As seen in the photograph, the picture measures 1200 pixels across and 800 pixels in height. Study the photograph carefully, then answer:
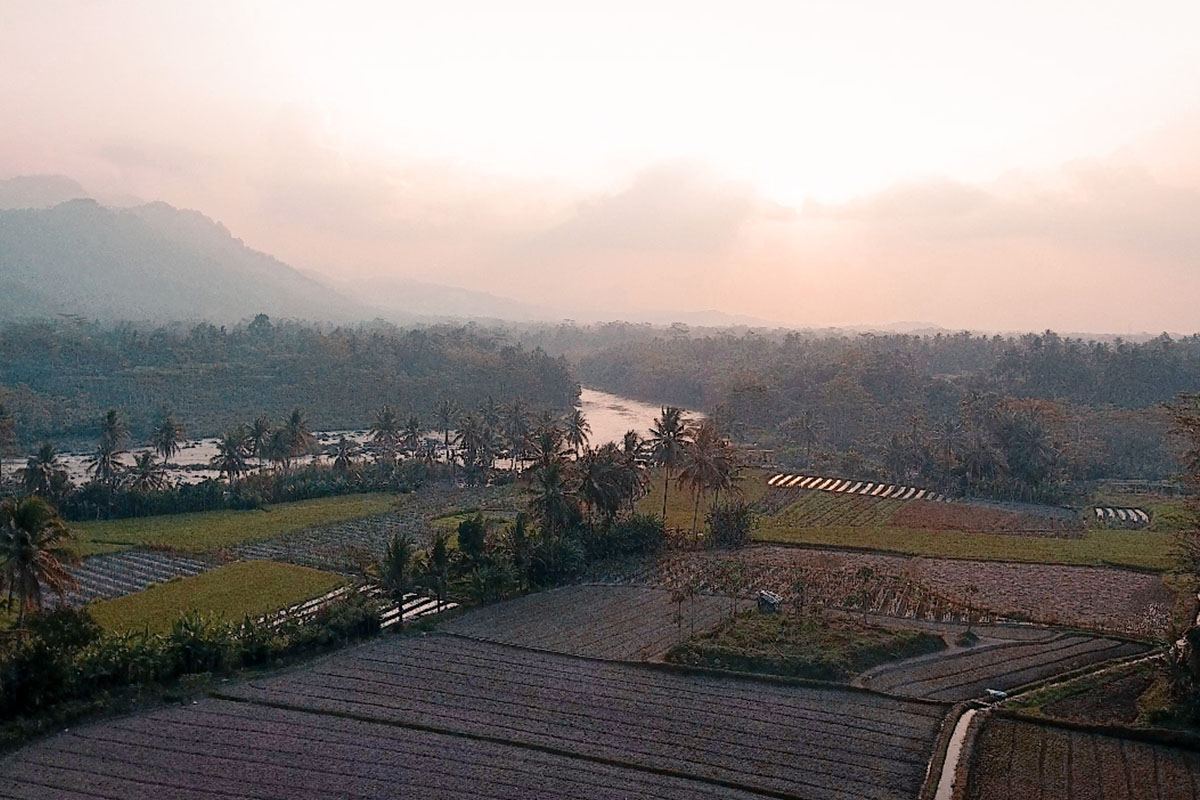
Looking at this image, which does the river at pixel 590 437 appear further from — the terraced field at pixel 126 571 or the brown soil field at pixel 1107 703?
the brown soil field at pixel 1107 703

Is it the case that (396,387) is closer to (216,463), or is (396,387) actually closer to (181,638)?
(216,463)

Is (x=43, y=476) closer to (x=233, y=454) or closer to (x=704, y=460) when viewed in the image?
(x=233, y=454)

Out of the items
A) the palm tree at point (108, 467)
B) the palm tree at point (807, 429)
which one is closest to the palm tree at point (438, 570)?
the palm tree at point (108, 467)

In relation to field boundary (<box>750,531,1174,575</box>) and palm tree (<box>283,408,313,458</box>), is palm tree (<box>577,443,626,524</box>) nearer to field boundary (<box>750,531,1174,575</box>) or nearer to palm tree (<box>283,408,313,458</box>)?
field boundary (<box>750,531,1174,575</box>)

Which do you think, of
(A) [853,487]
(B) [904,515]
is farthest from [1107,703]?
(A) [853,487]

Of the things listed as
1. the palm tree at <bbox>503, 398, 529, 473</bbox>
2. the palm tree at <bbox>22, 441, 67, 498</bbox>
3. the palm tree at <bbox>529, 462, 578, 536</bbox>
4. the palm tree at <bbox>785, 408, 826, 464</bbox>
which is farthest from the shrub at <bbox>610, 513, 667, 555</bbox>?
the palm tree at <bbox>785, 408, 826, 464</bbox>

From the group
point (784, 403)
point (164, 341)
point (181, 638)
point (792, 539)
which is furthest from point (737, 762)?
point (164, 341)
